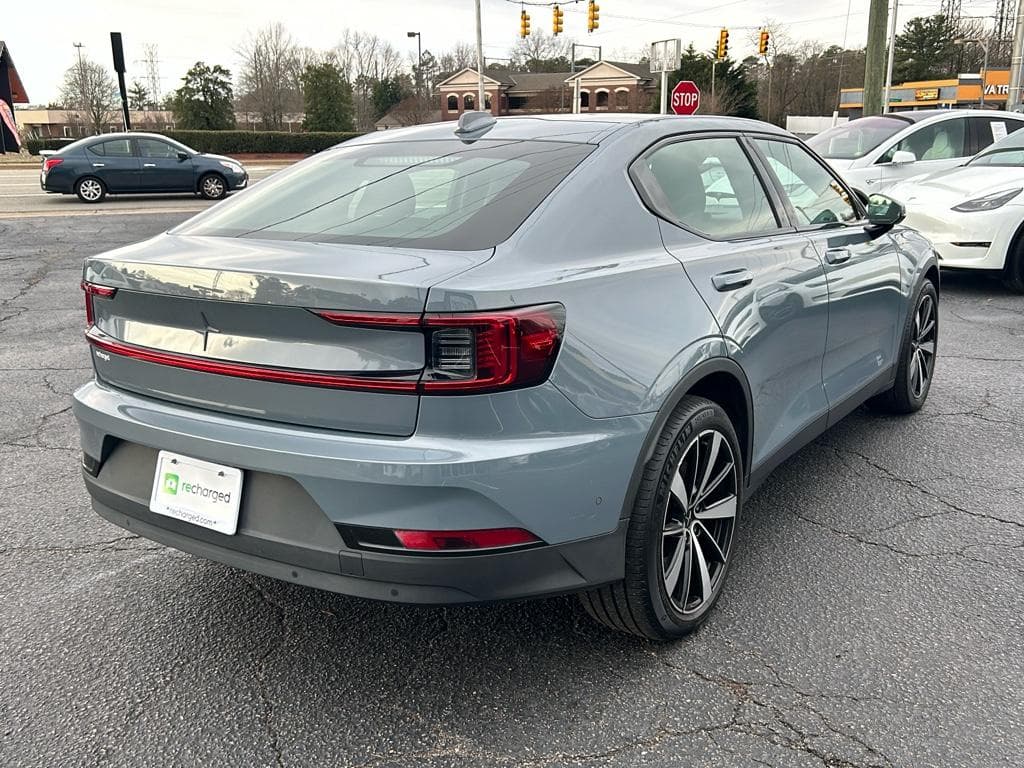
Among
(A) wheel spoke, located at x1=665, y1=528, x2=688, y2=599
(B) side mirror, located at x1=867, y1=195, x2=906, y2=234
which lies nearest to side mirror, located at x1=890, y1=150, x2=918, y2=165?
(B) side mirror, located at x1=867, y1=195, x2=906, y2=234

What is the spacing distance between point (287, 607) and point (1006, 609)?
2402 millimetres

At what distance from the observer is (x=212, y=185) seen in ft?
65.2

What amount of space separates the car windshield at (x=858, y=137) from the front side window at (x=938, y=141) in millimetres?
220

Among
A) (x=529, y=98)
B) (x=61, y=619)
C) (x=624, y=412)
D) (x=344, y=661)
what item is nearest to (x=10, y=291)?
(x=61, y=619)

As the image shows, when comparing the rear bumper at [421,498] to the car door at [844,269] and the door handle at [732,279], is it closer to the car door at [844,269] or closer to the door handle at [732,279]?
the door handle at [732,279]

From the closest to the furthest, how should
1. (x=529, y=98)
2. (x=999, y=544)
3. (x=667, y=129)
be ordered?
1. (x=667, y=129)
2. (x=999, y=544)
3. (x=529, y=98)

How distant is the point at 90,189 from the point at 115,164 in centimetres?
80

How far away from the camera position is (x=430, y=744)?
2.26 metres

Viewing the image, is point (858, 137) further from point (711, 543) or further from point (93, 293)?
point (93, 293)

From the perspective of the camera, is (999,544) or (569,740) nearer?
(569,740)

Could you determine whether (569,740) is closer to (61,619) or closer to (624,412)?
(624,412)

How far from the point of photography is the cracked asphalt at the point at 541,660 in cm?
225

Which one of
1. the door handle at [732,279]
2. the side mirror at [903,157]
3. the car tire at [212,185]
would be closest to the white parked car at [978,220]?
the side mirror at [903,157]

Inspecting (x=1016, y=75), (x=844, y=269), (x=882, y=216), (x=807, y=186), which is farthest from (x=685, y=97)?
(x=844, y=269)
